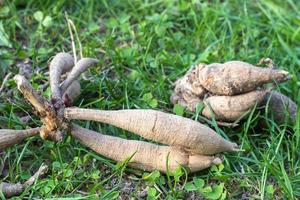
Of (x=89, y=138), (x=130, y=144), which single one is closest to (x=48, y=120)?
(x=89, y=138)

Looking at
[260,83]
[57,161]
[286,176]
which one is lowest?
[286,176]

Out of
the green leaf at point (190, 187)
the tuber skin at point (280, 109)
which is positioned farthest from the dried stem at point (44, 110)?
the tuber skin at point (280, 109)

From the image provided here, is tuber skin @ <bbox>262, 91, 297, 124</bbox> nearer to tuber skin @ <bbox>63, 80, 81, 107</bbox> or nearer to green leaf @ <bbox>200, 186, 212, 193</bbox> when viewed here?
green leaf @ <bbox>200, 186, 212, 193</bbox>

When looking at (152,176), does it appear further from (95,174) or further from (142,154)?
(95,174)

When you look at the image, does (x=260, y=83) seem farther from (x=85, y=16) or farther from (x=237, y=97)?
(x=85, y=16)

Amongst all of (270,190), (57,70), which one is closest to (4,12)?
(57,70)

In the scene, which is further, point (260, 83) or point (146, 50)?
point (146, 50)
